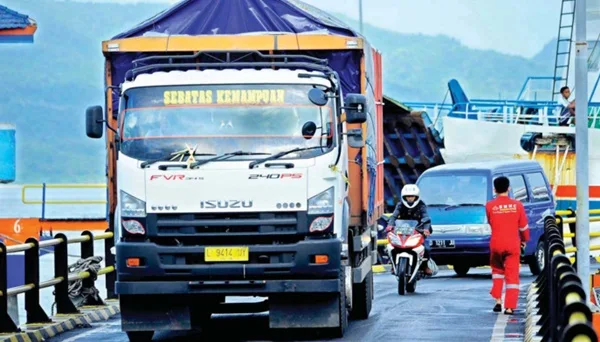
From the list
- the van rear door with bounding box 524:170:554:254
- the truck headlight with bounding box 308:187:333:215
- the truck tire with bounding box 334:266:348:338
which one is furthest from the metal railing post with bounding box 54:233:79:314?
the van rear door with bounding box 524:170:554:254

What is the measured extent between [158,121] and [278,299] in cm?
209

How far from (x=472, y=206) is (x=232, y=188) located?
42.6 feet

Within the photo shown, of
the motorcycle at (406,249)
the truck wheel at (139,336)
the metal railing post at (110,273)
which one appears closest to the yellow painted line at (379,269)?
the motorcycle at (406,249)

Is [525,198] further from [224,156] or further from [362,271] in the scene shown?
[224,156]

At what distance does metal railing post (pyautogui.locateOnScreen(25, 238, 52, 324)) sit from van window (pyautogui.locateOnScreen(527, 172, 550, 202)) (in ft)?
Answer: 43.9

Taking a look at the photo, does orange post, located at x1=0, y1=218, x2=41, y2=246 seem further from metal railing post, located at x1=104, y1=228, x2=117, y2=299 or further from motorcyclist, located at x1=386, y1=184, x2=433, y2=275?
motorcyclist, located at x1=386, y1=184, x2=433, y2=275

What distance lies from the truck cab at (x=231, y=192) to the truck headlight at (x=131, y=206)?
13 millimetres

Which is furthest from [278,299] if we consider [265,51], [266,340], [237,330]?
[265,51]

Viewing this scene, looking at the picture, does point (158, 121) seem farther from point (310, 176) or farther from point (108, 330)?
point (108, 330)

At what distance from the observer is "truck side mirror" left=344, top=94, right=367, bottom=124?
14.6 m

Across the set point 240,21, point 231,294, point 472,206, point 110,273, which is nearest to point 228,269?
point 231,294

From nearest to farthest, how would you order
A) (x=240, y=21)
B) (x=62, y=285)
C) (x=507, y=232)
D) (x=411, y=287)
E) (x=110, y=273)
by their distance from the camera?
(x=62, y=285)
(x=507, y=232)
(x=240, y=21)
(x=110, y=273)
(x=411, y=287)

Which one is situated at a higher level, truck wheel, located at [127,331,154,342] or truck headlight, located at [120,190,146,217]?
truck headlight, located at [120,190,146,217]

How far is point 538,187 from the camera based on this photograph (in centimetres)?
2777
